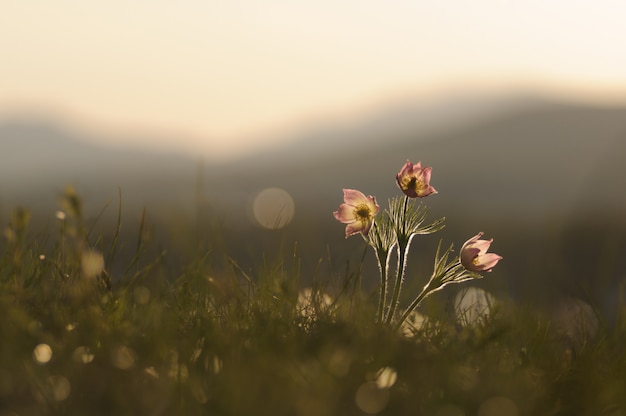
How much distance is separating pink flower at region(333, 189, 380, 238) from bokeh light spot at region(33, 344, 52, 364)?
154 centimetres

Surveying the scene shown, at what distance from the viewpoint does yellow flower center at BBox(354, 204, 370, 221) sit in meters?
3.80

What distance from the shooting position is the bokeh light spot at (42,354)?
2.87 metres

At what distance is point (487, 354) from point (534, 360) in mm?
234

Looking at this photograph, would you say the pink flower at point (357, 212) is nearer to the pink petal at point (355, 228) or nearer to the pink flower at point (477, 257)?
the pink petal at point (355, 228)

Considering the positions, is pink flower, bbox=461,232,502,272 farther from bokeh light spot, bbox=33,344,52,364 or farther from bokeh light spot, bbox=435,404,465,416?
bokeh light spot, bbox=33,344,52,364

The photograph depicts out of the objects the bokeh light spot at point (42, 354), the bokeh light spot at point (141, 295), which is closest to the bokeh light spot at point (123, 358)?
the bokeh light spot at point (42, 354)

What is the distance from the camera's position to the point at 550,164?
287 ft

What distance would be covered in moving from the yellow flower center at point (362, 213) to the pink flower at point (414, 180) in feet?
0.69

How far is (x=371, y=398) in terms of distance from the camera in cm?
277

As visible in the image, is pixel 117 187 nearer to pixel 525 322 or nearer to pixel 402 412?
pixel 402 412

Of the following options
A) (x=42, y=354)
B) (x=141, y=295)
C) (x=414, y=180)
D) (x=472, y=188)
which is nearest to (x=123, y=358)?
(x=42, y=354)

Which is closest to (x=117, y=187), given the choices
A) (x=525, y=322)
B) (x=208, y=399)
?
(x=208, y=399)

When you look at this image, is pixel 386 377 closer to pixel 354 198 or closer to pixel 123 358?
pixel 123 358

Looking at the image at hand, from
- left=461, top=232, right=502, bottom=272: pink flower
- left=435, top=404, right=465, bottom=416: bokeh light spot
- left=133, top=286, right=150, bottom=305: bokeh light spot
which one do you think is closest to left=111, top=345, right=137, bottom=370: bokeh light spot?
left=133, top=286, right=150, bottom=305: bokeh light spot
